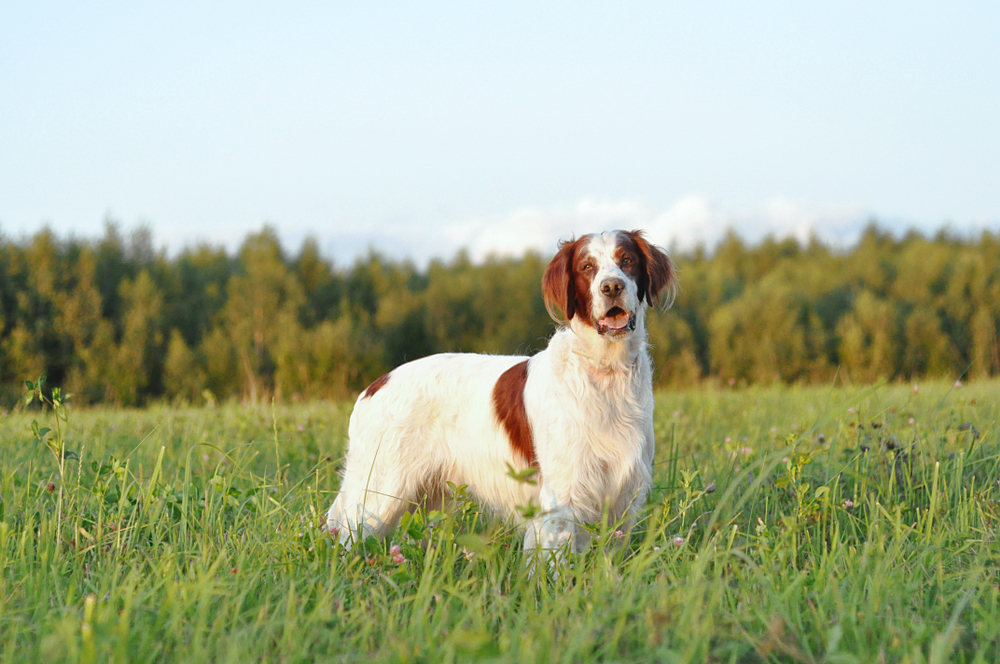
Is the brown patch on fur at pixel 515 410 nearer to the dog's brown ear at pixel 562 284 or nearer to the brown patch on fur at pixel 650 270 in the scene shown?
the dog's brown ear at pixel 562 284

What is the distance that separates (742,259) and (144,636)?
45650 mm

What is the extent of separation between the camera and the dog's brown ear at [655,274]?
3.64 metres

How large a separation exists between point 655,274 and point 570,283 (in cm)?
43

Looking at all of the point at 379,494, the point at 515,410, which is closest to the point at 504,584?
the point at 515,410

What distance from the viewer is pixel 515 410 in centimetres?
362

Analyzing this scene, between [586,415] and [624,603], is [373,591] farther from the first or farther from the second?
[586,415]

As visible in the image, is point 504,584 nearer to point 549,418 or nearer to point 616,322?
point 549,418

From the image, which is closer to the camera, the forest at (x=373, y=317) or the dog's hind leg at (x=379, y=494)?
the dog's hind leg at (x=379, y=494)

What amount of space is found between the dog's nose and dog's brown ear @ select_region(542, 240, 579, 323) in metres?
0.25

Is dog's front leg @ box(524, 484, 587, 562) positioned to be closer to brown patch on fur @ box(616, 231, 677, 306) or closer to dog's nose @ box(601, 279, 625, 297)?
dog's nose @ box(601, 279, 625, 297)

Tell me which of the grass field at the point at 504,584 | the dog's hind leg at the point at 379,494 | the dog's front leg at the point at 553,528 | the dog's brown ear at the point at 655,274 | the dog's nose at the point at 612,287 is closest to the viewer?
the grass field at the point at 504,584

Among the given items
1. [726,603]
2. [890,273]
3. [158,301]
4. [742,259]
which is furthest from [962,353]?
[726,603]

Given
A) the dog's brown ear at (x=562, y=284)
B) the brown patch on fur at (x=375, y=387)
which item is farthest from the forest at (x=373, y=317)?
the dog's brown ear at (x=562, y=284)

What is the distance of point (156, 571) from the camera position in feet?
8.23
